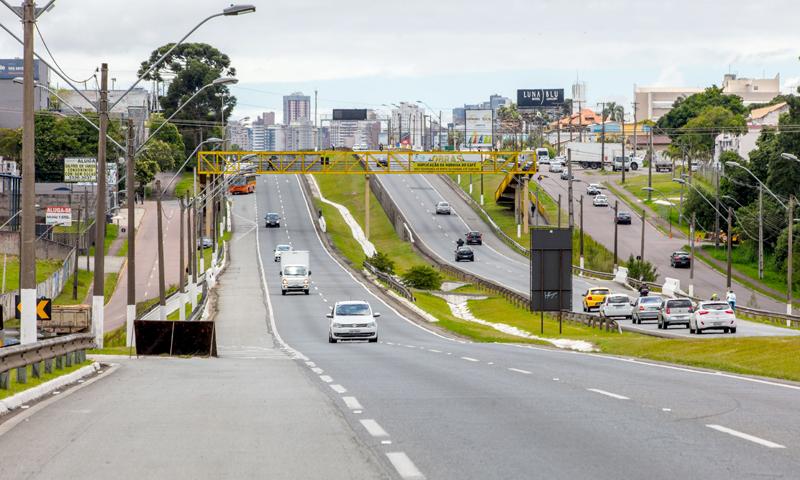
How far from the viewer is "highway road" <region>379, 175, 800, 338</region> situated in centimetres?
8401

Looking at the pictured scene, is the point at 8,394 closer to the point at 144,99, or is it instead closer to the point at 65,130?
the point at 65,130

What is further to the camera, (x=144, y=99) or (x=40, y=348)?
(x=144, y=99)

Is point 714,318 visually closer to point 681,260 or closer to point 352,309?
point 352,309

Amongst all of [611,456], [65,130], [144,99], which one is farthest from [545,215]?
[611,456]

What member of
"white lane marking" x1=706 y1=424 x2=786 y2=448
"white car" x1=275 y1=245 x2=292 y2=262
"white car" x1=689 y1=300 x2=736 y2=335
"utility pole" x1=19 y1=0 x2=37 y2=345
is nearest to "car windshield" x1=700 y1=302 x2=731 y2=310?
"white car" x1=689 y1=300 x2=736 y2=335

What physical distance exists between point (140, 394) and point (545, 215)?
12538cm

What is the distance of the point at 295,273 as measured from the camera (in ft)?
284

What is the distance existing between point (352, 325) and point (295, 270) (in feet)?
124

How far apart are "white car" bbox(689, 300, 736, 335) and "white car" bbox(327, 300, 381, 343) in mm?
13948

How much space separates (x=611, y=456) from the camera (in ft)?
38.4

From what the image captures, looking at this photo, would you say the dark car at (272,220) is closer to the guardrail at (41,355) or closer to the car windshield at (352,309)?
the car windshield at (352,309)

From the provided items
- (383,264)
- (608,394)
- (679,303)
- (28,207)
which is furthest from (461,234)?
(608,394)

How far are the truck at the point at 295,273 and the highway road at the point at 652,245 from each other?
28.3 metres

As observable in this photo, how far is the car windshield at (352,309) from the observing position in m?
49.9
